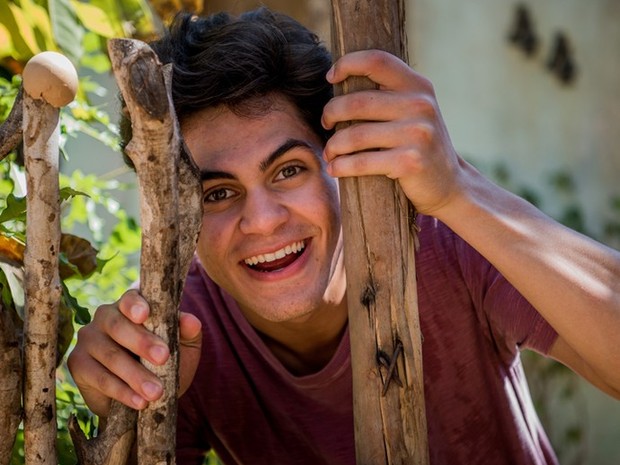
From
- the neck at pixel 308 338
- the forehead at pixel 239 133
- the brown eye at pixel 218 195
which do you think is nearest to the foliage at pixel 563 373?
the neck at pixel 308 338

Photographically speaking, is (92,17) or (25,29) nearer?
(25,29)

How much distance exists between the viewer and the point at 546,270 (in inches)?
71.8

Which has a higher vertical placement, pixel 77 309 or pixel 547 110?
pixel 547 110

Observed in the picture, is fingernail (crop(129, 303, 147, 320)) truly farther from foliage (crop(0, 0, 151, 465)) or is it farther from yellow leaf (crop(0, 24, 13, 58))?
yellow leaf (crop(0, 24, 13, 58))

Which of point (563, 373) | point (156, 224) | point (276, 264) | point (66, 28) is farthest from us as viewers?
point (563, 373)

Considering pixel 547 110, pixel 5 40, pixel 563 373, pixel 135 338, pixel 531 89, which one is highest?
pixel 531 89

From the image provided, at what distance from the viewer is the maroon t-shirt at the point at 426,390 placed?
2.38 m

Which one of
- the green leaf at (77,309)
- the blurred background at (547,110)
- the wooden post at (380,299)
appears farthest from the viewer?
the blurred background at (547,110)

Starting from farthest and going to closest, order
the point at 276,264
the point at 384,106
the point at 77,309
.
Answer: the point at 276,264 → the point at 77,309 → the point at 384,106

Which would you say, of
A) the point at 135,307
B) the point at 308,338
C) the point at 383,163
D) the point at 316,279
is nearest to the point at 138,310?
the point at 135,307

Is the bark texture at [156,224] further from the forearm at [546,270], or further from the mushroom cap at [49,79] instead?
the forearm at [546,270]

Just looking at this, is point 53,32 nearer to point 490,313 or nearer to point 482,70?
point 490,313

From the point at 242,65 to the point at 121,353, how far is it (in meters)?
0.77

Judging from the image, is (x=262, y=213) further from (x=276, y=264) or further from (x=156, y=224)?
(x=156, y=224)
